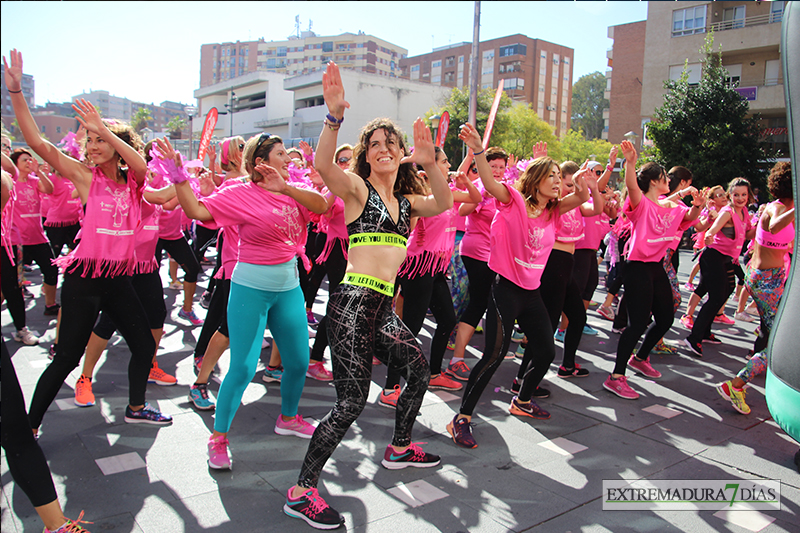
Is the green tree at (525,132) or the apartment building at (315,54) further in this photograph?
the apartment building at (315,54)

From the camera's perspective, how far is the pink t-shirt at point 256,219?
3.38 meters

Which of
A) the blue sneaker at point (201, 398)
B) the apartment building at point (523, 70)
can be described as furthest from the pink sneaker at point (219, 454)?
the apartment building at point (523, 70)

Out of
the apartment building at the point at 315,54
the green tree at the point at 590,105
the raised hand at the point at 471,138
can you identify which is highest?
the apartment building at the point at 315,54

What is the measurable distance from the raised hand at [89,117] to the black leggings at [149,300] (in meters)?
1.26

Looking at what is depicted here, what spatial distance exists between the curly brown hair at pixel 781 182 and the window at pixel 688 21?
35.2m

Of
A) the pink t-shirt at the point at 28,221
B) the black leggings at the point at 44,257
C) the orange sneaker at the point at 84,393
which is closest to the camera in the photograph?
the orange sneaker at the point at 84,393

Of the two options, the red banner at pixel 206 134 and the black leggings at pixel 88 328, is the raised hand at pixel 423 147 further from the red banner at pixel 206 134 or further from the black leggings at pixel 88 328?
the black leggings at pixel 88 328

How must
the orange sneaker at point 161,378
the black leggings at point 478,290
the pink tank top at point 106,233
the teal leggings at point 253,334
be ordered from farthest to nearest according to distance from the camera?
the black leggings at point 478,290 → the orange sneaker at point 161,378 → the pink tank top at point 106,233 → the teal leggings at point 253,334

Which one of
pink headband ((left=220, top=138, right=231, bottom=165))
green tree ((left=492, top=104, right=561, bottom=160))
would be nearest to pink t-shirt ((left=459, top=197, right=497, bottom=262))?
pink headband ((left=220, top=138, right=231, bottom=165))

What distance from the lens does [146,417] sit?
153 inches

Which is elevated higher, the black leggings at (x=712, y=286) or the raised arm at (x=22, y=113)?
the raised arm at (x=22, y=113)

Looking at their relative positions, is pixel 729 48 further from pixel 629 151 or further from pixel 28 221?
pixel 28 221

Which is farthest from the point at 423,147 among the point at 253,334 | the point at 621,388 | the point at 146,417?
the point at 621,388

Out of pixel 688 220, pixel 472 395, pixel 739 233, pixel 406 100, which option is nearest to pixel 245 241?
pixel 472 395
